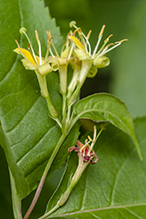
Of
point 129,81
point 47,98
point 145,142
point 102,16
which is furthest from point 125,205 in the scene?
point 102,16

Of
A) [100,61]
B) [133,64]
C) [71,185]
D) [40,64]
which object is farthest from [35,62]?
[133,64]

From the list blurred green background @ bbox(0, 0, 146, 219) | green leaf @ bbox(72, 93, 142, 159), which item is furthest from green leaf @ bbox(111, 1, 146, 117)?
green leaf @ bbox(72, 93, 142, 159)

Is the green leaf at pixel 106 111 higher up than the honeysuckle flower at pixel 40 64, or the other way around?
the honeysuckle flower at pixel 40 64

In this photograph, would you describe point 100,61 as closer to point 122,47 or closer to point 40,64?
point 40,64

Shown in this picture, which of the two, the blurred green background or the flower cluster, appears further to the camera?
the blurred green background

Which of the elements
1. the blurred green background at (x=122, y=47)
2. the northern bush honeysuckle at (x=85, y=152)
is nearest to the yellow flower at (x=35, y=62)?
the northern bush honeysuckle at (x=85, y=152)

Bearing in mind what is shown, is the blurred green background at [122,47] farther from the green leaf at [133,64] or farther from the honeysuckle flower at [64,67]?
the honeysuckle flower at [64,67]

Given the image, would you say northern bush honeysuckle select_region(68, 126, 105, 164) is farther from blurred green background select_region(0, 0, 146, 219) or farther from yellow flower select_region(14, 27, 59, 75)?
blurred green background select_region(0, 0, 146, 219)
